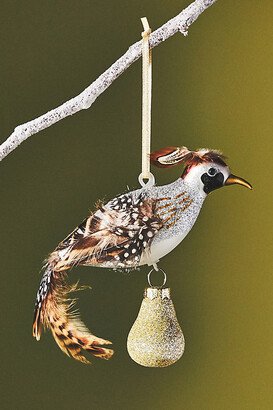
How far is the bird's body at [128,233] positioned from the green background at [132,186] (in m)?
0.21

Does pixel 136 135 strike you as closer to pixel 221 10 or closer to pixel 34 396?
pixel 221 10

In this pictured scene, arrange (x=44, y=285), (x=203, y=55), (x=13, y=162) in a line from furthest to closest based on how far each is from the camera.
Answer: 1. (x=203, y=55)
2. (x=13, y=162)
3. (x=44, y=285)

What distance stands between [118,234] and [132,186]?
0.91 ft

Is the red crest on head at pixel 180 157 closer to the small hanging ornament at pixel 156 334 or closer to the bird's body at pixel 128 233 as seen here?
the bird's body at pixel 128 233

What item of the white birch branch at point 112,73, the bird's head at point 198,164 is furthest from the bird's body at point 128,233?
the white birch branch at point 112,73

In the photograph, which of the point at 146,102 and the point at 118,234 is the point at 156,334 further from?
the point at 146,102

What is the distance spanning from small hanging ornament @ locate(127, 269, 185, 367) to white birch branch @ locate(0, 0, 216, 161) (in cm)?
25

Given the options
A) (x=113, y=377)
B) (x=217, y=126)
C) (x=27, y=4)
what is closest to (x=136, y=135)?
(x=217, y=126)

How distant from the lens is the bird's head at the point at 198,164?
2.59ft

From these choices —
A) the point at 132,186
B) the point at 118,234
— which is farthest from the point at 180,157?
the point at 132,186

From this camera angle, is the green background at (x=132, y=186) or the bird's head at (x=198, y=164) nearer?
the bird's head at (x=198, y=164)

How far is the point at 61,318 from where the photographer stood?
0.80 metres

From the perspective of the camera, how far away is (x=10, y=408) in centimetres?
102

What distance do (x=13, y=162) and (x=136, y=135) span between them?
0.67ft
